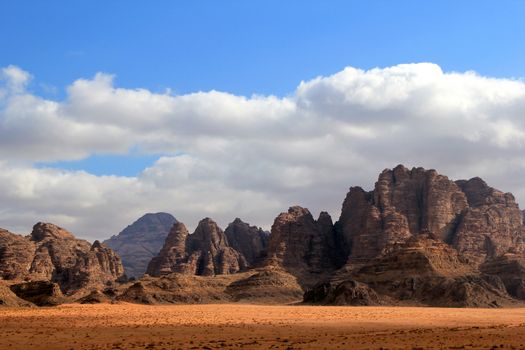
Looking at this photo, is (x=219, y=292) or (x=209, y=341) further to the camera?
(x=219, y=292)

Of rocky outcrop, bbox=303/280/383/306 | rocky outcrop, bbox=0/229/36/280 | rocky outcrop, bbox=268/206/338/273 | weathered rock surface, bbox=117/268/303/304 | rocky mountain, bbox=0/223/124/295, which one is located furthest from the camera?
rocky outcrop, bbox=268/206/338/273

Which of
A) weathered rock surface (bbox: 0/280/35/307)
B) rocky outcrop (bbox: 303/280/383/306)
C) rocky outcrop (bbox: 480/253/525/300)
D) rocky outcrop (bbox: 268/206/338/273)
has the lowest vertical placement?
weathered rock surface (bbox: 0/280/35/307)

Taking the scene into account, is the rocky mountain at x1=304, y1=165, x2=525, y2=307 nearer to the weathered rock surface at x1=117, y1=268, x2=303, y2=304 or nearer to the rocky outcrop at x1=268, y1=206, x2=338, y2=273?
the rocky outcrop at x1=268, y1=206, x2=338, y2=273

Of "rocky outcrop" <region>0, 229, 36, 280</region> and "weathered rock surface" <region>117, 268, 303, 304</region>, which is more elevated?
"rocky outcrop" <region>0, 229, 36, 280</region>

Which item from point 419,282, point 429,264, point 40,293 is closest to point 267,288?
point 419,282

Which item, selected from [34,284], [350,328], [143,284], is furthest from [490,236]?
[350,328]

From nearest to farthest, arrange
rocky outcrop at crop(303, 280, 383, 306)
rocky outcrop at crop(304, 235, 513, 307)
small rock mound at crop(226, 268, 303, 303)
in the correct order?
rocky outcrop at crop(303, 280, 383, 306) < rocky outcrop at crop(304, 235, 513, 307) < small rock mound at crop(226, 268, 303, 303)

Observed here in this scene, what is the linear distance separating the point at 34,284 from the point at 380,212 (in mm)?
108389

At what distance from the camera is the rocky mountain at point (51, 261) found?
16238cm

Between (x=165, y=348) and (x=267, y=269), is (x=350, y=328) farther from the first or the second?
(x=267, y=269)

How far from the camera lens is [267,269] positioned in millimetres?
171125

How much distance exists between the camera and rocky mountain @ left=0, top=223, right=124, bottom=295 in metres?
162

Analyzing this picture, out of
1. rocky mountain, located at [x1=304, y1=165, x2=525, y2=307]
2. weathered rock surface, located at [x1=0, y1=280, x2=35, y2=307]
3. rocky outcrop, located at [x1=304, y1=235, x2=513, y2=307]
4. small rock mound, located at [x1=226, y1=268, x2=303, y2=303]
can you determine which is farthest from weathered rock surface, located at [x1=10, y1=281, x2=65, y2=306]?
rocky mountain, located at [x1=304, y1=165, x2=525, y2=307]

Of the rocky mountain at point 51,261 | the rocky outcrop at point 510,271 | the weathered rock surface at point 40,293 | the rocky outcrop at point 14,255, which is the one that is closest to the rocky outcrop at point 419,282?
the rocky outcrop at point 510,271
